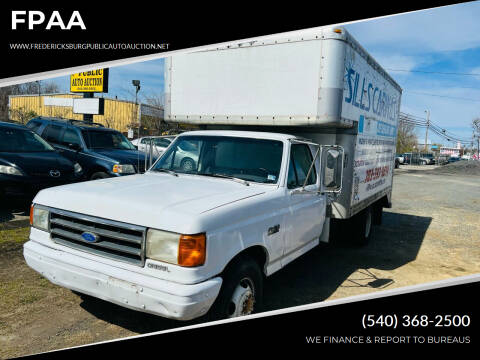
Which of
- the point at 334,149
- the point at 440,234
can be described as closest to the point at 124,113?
the point at 440,234

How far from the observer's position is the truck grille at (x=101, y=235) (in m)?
3.01

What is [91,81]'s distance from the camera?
1680 cm

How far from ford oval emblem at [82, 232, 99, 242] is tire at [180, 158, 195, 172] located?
58.8 inches

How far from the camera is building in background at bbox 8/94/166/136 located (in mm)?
29000

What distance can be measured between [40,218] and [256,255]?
1.97 metres

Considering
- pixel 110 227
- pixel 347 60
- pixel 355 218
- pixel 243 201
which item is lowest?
pixel 355 218

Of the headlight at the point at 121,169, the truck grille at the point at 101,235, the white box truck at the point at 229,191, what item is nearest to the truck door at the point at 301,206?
the white box truck at the point at 229,191

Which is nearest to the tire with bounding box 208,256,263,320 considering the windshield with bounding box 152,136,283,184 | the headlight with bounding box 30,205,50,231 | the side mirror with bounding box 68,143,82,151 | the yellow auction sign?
the windshield with bounding box 152,136,283,184

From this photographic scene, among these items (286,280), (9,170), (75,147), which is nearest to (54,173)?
(9,170)

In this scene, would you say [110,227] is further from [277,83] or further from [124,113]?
[124,113]

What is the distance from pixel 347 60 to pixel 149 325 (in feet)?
12.5

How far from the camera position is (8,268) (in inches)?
190

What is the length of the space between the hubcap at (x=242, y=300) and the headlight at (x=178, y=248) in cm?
62

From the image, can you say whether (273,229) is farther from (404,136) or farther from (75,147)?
(404,136)
